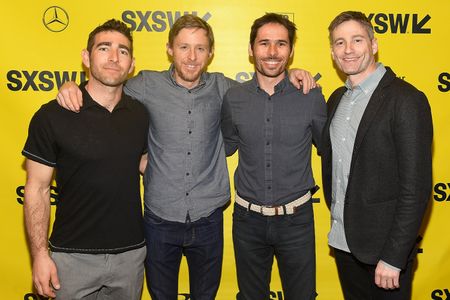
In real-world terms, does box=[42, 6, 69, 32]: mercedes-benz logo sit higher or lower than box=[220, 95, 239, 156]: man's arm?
higher

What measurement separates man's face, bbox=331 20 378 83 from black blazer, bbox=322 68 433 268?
0.40 feet

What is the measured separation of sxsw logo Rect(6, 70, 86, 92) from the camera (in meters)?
2.87

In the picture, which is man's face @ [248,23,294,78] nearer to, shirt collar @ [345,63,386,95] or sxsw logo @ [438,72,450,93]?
shirt collar @ [345,63,386,95]

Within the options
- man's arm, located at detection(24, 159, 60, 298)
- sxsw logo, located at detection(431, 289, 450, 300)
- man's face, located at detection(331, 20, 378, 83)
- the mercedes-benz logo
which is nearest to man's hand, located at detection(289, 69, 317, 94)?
man's face, located at detection(331, 20, 378, 83)

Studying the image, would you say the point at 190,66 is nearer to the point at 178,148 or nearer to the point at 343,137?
the point at 178,148

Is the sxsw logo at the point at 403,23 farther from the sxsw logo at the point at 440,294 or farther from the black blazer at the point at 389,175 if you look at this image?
the sxsw logo at the point at 440,294

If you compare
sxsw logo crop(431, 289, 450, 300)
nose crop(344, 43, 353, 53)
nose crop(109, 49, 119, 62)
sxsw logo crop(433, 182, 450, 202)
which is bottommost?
sxsw logo crop(431, 289, 450, 300)

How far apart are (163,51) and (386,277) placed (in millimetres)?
2049

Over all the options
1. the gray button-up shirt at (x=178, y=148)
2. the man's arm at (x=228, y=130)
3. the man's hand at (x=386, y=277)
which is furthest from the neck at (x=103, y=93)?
the man's hand at (x=386, y=277)

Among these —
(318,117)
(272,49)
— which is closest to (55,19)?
(272,49)

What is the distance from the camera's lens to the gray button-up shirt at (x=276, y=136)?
2.44m

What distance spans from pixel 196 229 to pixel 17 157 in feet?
4.82

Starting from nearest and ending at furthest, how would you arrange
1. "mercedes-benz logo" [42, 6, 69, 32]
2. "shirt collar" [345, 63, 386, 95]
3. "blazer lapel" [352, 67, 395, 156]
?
"blazer lapel" [352, 67, 395, 156] < "shirt collar" [345, 63, 386, 95] < "mercedes-benz logo" [42, 6, 69, 32]

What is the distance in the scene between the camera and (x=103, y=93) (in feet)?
6.95
